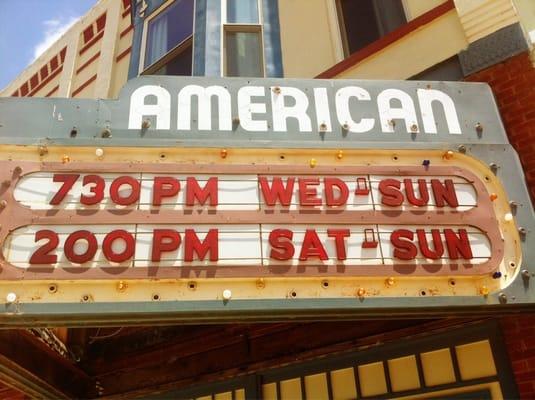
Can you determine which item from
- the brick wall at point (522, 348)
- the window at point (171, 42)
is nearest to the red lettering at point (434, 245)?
the brick wall at point (522, 348)

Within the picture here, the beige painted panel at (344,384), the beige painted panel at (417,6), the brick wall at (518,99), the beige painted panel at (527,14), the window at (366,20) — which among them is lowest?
the beige painted panel at (344,384)

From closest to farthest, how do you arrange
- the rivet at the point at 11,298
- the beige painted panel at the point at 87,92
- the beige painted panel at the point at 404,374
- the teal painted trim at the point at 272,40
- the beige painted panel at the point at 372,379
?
the rivet at the point at 11,298, the beige painted panel at the point at 404,374, the beige painted panel at the point at 372,379, the teal painted trim at the point at 272,40, the beige painted panel at the point at 87,92

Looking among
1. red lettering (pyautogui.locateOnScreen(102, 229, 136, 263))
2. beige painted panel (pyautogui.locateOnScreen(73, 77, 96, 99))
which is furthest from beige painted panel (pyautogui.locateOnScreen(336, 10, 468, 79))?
beige painted panel (pyautogui.locateOnScreen(73, 77, 96, 99))

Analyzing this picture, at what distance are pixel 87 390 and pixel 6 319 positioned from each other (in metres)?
3.31

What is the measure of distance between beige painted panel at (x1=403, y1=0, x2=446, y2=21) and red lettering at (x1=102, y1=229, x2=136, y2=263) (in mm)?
4589

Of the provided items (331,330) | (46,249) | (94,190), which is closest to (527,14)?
(331,330)

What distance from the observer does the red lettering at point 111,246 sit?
3869 millimetres

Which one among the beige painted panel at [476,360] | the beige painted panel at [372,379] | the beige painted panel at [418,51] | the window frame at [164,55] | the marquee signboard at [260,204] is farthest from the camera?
the window frame at [164,55]

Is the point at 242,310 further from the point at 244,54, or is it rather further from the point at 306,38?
the point at 306,38

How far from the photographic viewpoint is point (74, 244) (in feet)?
12.8

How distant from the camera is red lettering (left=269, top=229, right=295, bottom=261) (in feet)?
13.0

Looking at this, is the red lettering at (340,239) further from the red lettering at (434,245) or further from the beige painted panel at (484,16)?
the beige painted panel at (484,16)

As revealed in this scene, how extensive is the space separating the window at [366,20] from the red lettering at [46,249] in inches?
185

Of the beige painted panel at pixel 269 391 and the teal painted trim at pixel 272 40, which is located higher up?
the teal painted trim at pixel 272 40
